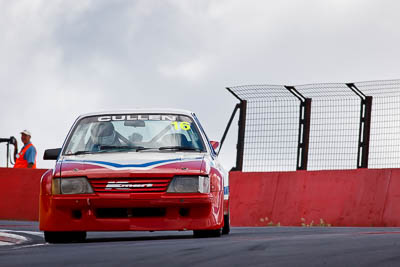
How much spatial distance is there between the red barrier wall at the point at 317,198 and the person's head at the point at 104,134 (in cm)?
604

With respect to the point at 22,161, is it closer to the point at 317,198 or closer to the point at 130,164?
the point at 317,198

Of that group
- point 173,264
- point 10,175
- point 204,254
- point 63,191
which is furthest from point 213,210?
point 10,175

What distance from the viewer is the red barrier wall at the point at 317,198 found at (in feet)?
55.3

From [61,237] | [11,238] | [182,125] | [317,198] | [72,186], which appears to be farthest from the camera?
[317,198]

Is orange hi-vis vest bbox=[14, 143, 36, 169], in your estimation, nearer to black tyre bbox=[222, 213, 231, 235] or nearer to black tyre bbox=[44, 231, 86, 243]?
black tyre bbox=[222, 213, 231, 235]

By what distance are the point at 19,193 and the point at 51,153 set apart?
983cm

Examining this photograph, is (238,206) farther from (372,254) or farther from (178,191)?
(372,254)

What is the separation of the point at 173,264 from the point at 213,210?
3.50m

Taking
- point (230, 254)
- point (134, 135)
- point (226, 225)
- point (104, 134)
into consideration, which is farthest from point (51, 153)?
point (230, 254)

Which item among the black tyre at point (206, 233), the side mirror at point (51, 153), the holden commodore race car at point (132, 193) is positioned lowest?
the black tyre at point (206, 233)

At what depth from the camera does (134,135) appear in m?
12.1

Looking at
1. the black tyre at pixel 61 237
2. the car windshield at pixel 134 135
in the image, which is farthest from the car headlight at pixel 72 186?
the car windshield at pixel 134 135

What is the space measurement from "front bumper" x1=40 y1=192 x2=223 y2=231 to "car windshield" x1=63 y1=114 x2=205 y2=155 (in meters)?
0.95

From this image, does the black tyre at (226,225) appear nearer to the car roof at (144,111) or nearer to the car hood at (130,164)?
the car roof at (144,111)
